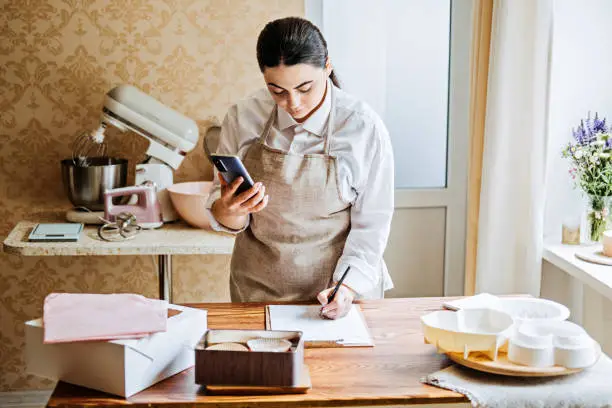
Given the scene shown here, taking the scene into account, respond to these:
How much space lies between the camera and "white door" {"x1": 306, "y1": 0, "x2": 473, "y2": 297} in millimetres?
3426

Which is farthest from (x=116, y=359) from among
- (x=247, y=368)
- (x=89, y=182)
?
(x=89, y=182)

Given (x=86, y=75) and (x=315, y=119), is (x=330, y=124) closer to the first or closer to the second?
(x=315, y=119)

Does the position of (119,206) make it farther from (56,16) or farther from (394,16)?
(394,16)

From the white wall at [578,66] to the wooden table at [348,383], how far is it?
64.8 inches

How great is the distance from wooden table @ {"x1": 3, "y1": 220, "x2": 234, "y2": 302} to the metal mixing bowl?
173mm

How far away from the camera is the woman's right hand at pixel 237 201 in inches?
73.4

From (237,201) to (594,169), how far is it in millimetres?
1629

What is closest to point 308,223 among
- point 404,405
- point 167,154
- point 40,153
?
point 404,405

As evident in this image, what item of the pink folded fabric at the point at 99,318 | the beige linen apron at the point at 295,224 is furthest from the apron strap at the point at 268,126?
the pink folded fabric at the point at 99,318

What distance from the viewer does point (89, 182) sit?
2.97 m

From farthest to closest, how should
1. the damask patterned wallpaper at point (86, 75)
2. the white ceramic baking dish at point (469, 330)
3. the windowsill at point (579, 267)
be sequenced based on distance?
the damask patterned wallpaper at point (86, 75) < the windowsill at point (579, 267) < the white ceramic baking dish at point (469, 330)

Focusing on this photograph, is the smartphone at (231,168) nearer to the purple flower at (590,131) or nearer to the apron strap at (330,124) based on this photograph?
the apron strap at (330,124)

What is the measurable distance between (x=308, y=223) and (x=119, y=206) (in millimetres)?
1097

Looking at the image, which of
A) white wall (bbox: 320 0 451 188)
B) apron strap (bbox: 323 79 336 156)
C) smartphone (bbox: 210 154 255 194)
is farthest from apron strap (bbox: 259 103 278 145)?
white wall (bbox: 320 0 451 188)
